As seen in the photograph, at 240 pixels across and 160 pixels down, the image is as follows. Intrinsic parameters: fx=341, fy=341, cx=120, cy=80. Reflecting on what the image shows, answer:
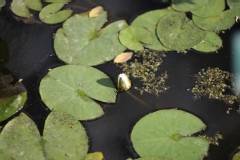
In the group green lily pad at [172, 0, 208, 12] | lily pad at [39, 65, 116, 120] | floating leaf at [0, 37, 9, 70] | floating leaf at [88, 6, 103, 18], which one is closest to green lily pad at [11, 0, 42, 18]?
floating leaf at [0, 37, 9, 70]

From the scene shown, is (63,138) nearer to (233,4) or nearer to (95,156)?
(95,156)

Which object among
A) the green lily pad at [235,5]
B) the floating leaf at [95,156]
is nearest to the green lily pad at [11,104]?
the floating leaf at [95,156]

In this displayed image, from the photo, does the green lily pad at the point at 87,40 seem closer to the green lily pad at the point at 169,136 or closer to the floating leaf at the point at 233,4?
the green lily pad at the point at 169,136

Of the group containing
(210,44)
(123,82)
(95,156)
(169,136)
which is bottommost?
(95,156)

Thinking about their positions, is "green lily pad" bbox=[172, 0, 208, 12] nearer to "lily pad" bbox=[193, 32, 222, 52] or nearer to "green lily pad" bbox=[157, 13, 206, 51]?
"green lily pad" bbox=[157, 13, 206, 51]

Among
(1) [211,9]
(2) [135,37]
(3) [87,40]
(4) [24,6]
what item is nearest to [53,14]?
(4) [24,6]
